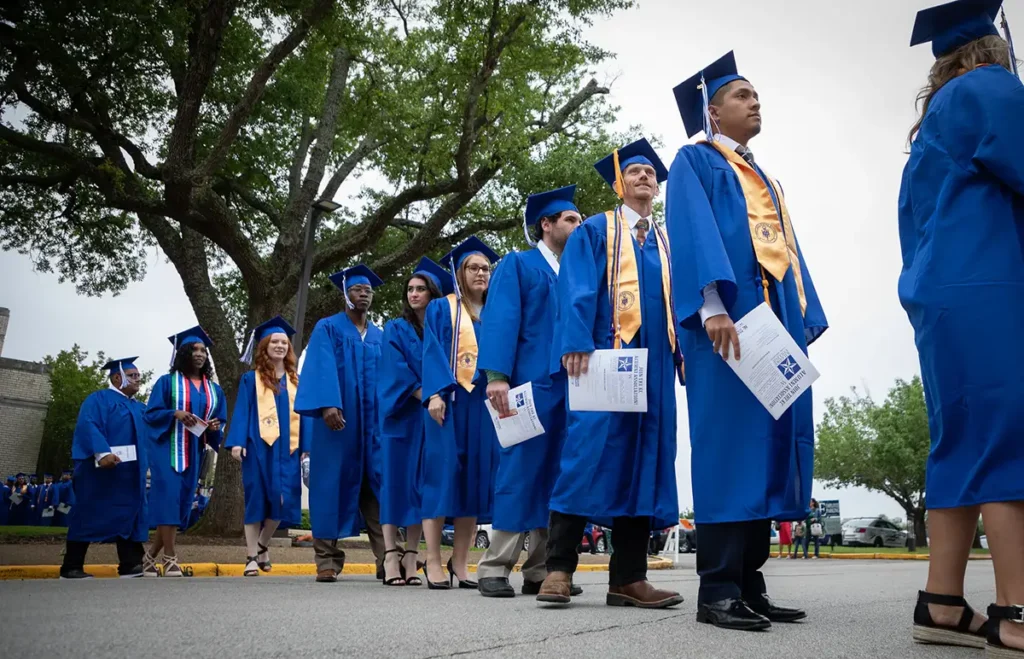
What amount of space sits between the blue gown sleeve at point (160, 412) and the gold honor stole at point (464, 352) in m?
3.59

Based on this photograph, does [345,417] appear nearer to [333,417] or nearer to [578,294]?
[333,417]

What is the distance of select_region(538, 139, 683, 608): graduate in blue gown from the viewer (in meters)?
4.49

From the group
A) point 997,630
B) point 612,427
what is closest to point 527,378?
point 612,427

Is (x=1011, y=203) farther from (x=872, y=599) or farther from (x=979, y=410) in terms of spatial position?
(x=872, y=599)

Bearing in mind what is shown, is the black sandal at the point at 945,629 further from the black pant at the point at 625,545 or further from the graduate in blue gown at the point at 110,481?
the graduate in blue gown at the point at 110,481

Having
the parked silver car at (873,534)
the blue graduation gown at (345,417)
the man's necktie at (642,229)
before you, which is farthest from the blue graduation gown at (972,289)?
the parked silver car at (873,534)

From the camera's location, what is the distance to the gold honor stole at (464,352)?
6750mm

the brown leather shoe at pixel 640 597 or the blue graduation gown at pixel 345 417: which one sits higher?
the blue graduation gown at pixel 345 417

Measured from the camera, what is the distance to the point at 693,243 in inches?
151

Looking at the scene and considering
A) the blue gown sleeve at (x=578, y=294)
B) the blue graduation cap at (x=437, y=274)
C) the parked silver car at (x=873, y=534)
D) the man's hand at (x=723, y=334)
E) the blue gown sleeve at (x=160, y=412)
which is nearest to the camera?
the man's hand at (x=723, y=334)

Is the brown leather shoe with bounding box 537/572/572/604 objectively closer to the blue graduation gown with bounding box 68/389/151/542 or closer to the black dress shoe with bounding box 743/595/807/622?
the black dress shoe with bounding box 743/595/807/622

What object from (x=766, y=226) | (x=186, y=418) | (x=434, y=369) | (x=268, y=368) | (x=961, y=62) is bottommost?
(x=186, y=418)

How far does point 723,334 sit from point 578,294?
1.16 meters

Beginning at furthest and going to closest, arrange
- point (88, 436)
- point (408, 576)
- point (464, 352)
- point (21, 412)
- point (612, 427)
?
1. point (21, 412)
2. point (88, 436)
3. point (408, 576)
4. point (464, 352)
5. point (612, 427)
